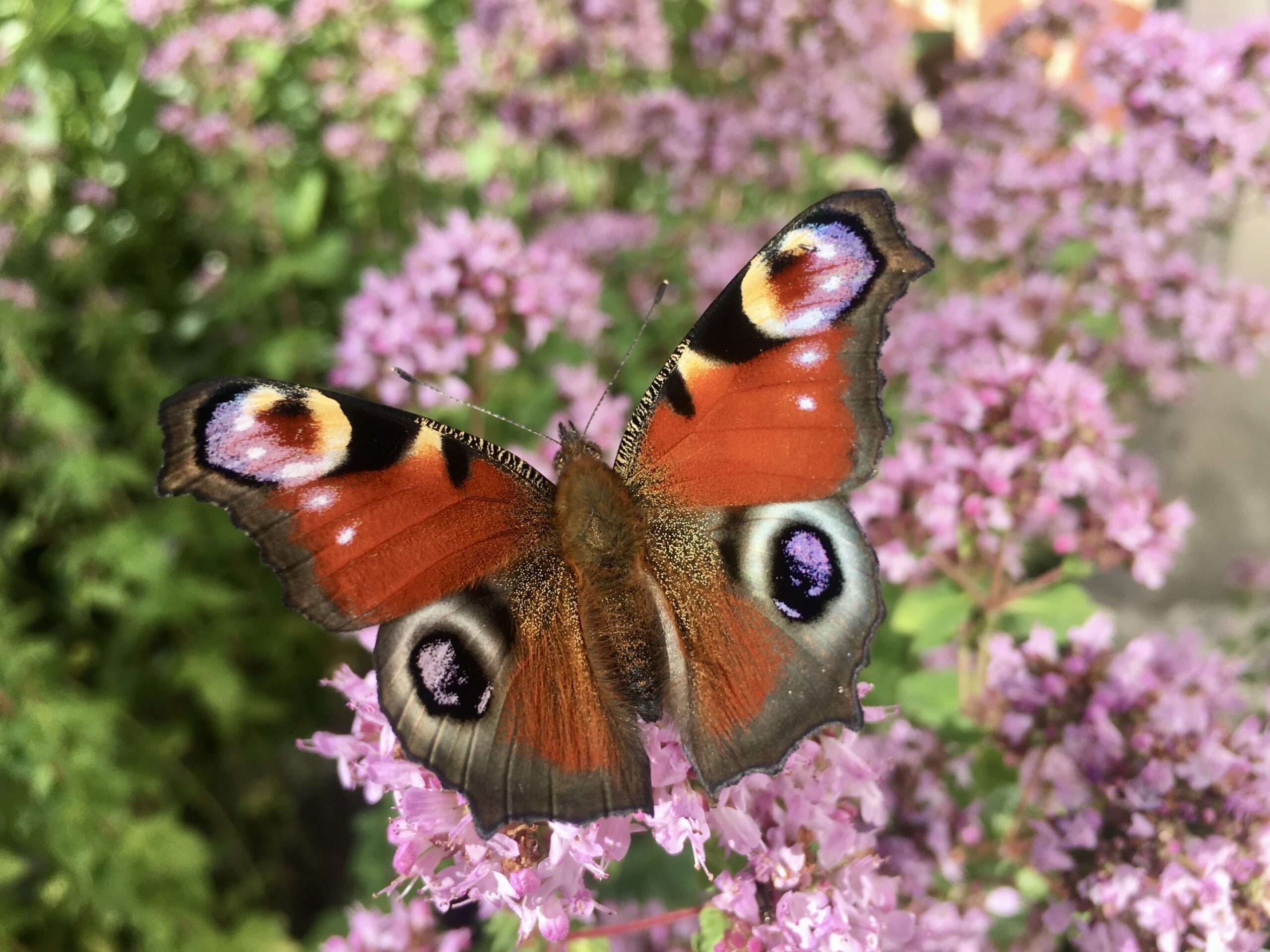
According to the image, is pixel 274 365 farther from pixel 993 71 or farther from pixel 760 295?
pixel 993 71

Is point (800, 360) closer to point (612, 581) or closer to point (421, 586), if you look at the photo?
point (612, 581)

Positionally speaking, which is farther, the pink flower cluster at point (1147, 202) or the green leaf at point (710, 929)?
the pink flower cluster at point (1147, 202)

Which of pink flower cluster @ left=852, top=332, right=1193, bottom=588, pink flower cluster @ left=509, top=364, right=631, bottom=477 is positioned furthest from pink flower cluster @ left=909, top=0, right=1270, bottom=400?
pink flower cluster @ left=509, top=364, right=631, bottom=477

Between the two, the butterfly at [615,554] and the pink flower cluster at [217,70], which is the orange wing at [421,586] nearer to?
the butterfly at [615,554]

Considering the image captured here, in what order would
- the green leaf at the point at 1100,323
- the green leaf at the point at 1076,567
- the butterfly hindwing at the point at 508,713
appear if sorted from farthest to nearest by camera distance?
the green leaf at the point at 1100,323
the green leaf at the point at 1076,567
the butterfly hindwing at the point at 508,713

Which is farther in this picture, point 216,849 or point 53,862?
point 216,849

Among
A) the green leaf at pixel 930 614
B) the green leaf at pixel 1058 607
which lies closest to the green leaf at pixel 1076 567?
the green leaf at pixel 1058 607

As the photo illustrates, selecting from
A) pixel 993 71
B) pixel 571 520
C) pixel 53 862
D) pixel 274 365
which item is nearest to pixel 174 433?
pixel 571 520

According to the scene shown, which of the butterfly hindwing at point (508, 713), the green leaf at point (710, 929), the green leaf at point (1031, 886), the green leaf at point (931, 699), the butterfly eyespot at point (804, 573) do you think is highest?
the butterfly eyespot at point (804, 573)
